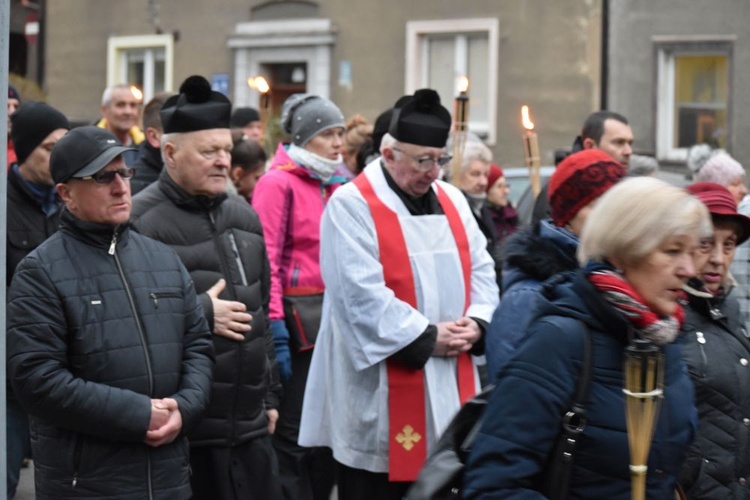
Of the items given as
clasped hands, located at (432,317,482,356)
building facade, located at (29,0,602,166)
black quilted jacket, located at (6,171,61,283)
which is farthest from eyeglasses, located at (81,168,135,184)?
building facade, located at (29,0,602,166)

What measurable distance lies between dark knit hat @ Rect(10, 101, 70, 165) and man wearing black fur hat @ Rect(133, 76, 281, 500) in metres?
1.14

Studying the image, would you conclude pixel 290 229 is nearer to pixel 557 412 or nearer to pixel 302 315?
pixel 302 315

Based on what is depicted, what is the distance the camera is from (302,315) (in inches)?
273

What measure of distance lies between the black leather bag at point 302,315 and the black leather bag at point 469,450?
3.36 m

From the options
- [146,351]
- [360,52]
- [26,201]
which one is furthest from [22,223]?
[360,52]

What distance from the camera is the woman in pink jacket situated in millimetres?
6945

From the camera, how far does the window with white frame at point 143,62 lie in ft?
81.3

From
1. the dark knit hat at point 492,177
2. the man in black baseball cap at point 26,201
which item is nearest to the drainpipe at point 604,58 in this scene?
the dark knit hat at point 492,177

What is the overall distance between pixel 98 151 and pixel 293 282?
219 cm

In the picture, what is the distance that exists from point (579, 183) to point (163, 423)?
1.71 m

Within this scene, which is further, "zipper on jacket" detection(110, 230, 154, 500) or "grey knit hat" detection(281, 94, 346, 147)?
"grey knit hat" detection(281, 94, 346, 147)

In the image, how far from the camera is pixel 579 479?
3387mm

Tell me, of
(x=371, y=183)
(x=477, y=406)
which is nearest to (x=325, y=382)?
(x=371, y=183)

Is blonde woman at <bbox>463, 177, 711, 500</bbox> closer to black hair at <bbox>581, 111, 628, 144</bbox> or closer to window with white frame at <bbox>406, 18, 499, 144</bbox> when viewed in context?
black hair at <bbox>581, 111, 628, 144</bbox>
